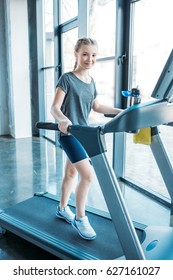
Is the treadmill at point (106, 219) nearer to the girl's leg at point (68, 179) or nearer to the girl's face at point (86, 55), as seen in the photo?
the girl's leg at point (68, 179)

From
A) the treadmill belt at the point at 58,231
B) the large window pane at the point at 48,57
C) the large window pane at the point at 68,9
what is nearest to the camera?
the treadmill belt at the point at 58,231

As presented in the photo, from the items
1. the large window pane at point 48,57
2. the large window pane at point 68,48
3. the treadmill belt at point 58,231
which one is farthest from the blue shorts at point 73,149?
the large window pane at point 48,57

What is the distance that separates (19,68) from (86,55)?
458cm

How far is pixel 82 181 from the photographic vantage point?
1.99 meters

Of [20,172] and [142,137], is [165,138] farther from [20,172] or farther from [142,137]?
[20,172]

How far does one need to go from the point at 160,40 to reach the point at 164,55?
0.57ft

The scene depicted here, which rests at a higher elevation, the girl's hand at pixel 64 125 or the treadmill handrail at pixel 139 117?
the treadmill handrail at pixel 139 117

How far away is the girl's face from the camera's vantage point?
1932 millimetres

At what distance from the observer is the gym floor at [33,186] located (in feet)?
7.16

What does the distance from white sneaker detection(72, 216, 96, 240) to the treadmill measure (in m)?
0.04

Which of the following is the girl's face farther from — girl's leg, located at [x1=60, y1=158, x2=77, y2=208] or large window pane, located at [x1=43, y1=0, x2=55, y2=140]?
large window pane, located at [x1=43, y1=0, x2=55, y2=140]

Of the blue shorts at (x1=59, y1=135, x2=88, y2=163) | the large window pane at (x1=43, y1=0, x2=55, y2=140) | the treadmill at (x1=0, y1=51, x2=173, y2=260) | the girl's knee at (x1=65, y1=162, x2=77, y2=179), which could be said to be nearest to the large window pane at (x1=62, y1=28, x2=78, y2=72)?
the large window pane at (x1=43, y1=0, x2=55, y2=140)

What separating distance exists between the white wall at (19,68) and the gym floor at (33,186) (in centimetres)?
74

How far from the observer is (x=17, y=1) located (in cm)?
587
